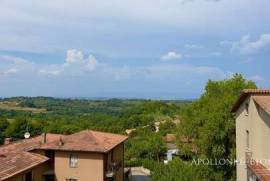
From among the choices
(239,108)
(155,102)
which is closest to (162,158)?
(239,108)

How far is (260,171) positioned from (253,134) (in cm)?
328

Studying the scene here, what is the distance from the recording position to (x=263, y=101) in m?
21.9

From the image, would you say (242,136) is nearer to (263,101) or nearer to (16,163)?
(263,101)

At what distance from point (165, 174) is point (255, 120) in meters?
16.7

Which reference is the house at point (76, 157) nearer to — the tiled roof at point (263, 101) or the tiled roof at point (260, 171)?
the tiled roof at point (260, 171)

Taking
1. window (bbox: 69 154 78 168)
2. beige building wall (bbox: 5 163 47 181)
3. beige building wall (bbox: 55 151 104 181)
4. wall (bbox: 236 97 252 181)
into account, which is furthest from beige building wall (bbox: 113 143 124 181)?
wall (bbox: 236 97 252 181)

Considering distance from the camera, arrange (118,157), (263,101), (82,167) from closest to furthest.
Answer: (263,101) → (82,167) → (118,157)

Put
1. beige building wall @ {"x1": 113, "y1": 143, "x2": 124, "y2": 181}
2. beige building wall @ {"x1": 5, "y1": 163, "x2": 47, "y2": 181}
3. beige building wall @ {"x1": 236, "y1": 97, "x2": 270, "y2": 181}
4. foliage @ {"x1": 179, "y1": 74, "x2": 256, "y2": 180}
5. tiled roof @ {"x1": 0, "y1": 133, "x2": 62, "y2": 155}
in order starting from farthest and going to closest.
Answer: foliage @ {"x1": 179, "y1": 74, "x2": 256, "y2": 180} < beige building wall @ {"x1": 113, "y1": 143, "x2": 124, "y2": 181} < tiled roof @ {"x1": 0, "y1": 133, "x2": 62, "y2": 155} < beige building wall @ {"x1": 5, "y1": 163, "x2": 47, "y2": 181} < beige building wall @ {"x1": 236, "y1": 97, "x2": 270, "y2": 181}

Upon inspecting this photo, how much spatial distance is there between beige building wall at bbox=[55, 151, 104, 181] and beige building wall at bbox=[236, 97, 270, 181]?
11.5m

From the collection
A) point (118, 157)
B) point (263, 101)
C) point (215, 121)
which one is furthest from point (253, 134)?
point (118, 157)

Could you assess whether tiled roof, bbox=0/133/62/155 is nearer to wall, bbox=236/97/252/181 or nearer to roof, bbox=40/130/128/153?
roof, bbox=40/130/128/153

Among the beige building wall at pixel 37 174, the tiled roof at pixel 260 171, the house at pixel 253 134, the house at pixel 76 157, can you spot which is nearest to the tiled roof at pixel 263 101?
the house at pixel 253 134

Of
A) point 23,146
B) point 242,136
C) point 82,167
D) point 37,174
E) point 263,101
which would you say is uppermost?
point 263,101

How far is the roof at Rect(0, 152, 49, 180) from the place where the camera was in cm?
2425
